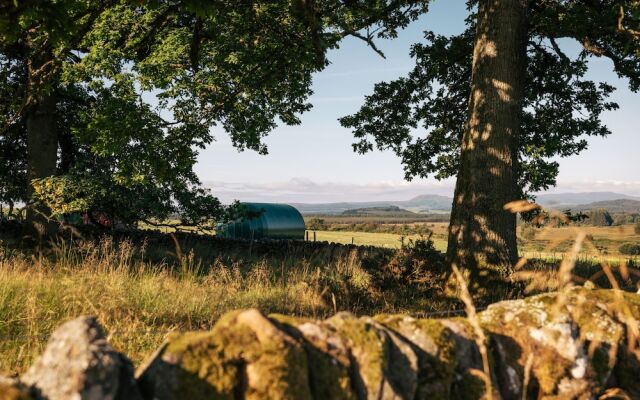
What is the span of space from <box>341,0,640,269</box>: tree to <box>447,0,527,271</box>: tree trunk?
2 centimetres

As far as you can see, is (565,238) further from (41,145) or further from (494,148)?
(41,145)

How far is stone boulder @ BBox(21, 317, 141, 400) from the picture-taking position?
2152 millimetres

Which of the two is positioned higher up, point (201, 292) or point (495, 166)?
point (495, 166)

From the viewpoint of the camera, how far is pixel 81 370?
2.16 m

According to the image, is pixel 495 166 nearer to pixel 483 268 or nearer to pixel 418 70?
pixel 483 268

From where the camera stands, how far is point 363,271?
11305 mm

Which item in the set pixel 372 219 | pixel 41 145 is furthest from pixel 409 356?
pixel 372 219

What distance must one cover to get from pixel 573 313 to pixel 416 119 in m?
12.8

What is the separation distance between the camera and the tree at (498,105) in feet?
31.0

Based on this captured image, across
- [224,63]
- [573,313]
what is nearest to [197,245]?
[224,63]

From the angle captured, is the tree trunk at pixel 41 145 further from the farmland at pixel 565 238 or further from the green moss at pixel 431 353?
the green moss at pixel 431 353

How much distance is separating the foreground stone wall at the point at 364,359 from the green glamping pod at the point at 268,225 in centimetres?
2310

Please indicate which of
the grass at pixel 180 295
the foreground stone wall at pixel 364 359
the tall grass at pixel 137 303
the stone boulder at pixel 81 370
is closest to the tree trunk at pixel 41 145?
the grass at pixel 180 295

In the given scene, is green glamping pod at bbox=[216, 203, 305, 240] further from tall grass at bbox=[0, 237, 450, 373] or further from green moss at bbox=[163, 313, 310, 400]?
green moss at bbox=[163, 313, 310, 400]
